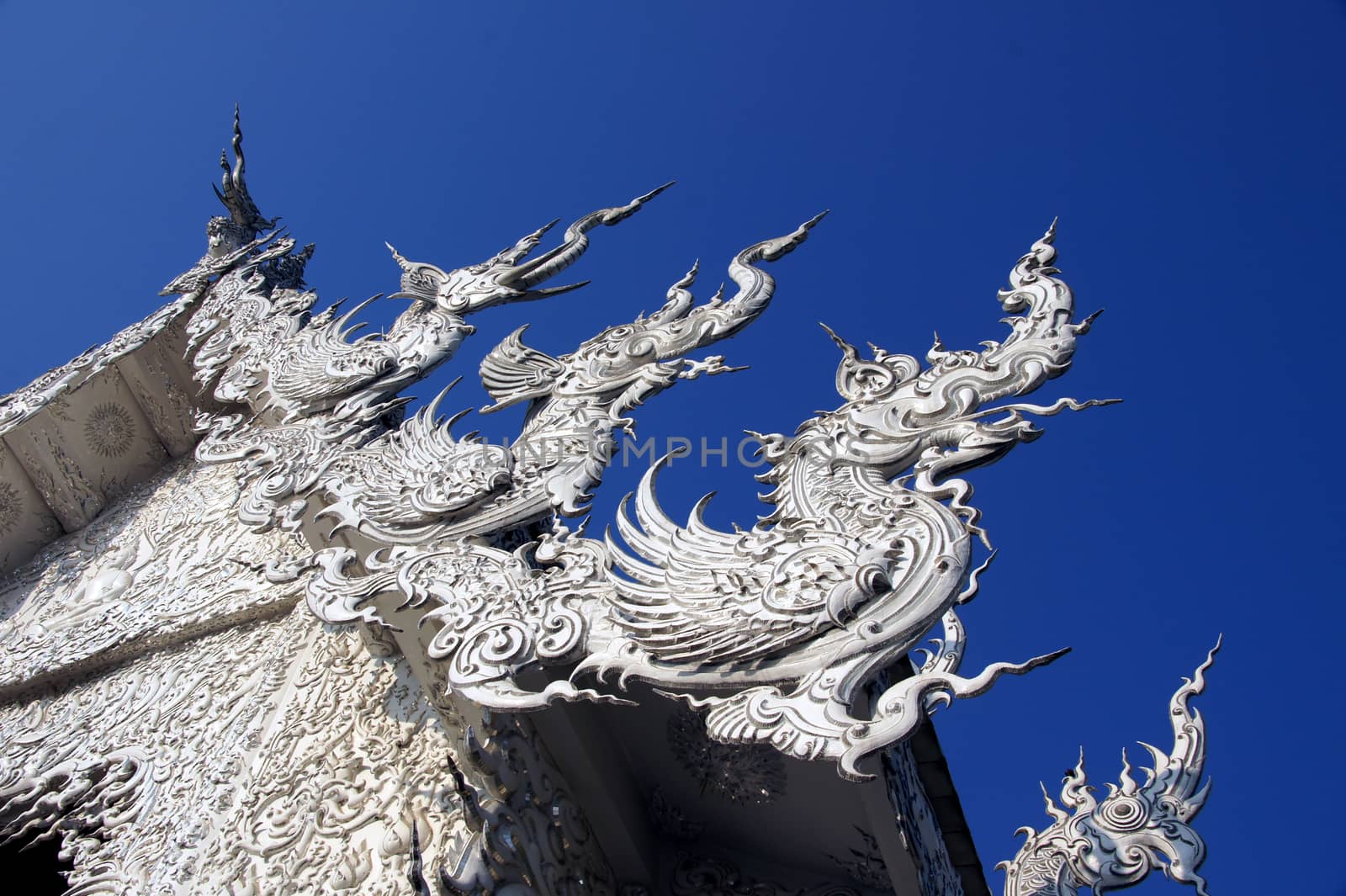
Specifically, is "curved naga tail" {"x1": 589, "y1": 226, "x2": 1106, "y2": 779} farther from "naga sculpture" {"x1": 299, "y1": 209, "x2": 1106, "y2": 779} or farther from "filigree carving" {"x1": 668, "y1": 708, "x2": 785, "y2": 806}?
"filigree carving" {"x1": 668, "y1": 708, "x2": 785, "y2": 806}

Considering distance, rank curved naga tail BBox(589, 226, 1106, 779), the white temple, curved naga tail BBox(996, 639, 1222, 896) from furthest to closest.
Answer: curved naga tail BBox(996, 639, 1222, 896) < the white temple < curved naga tail BBox(589, 226, 1106, 779)

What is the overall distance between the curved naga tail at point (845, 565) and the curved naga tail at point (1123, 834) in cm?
205

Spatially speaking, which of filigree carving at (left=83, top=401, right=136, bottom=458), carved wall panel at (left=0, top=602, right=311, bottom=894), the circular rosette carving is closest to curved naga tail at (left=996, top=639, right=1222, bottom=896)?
the circular rosette carving

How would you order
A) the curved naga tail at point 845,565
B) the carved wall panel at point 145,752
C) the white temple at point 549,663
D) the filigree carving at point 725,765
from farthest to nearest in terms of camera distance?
the carved wall panel at point 145,752 < the filigree carving at point 725,765 < the white temple at point 549,663 < the curved naga tail at point 845,565

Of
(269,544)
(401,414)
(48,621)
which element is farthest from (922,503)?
(48,621)

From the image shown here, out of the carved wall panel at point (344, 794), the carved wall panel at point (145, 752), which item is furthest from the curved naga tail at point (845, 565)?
the carved wall panel at point (145, 752)

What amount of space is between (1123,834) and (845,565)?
2.36 metres

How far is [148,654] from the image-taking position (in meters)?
3.87

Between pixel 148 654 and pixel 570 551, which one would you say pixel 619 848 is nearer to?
pixel 570 551

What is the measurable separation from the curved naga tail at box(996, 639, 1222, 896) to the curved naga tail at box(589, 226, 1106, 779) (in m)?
2.05

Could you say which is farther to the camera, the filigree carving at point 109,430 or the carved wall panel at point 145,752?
the filigree carving at point 109,430

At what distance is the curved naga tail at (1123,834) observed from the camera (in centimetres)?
368

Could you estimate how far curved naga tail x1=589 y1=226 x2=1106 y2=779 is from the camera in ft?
6.19

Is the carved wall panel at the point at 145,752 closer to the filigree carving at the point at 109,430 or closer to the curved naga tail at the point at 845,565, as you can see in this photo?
the curved naga tail at the point at 845,565
